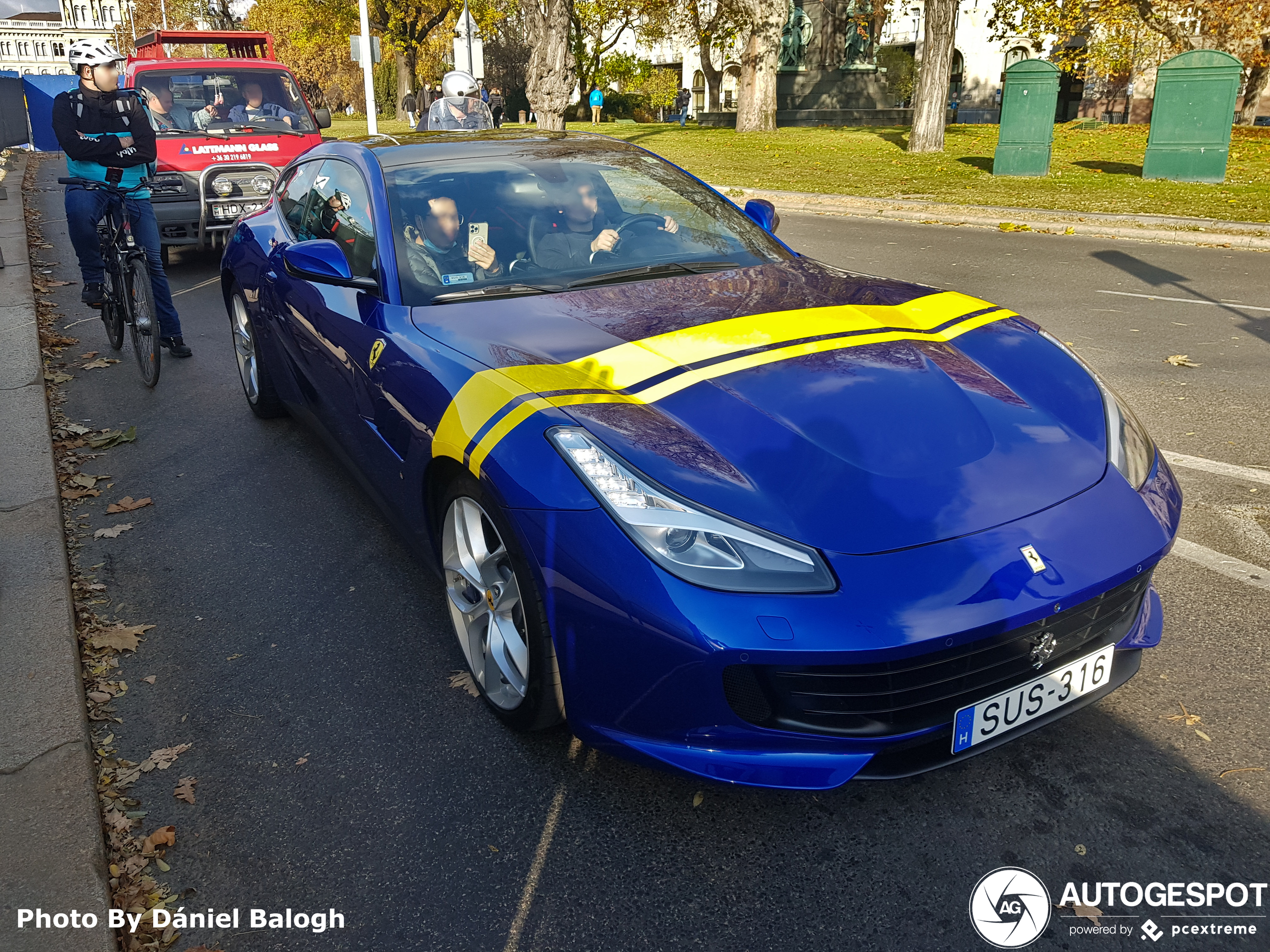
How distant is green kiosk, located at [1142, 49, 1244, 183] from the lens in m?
14.8

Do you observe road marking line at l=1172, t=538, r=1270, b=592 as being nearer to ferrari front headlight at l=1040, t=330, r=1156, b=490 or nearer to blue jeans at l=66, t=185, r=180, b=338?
ferrari front headlight at l=1040, t=330, r=1156, b=490

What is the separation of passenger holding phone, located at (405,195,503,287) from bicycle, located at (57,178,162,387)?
3471 mm

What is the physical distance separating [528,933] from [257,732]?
1.23 m

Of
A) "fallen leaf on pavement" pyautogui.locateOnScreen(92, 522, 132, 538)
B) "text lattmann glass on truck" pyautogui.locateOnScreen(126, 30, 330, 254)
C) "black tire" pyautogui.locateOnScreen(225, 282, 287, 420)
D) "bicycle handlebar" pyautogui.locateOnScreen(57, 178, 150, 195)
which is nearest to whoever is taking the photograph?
"fallen leaf on pavement" pyautogui.locateOnScreen(92, 522, 132, 538)

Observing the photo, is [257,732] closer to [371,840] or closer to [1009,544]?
[371,840]

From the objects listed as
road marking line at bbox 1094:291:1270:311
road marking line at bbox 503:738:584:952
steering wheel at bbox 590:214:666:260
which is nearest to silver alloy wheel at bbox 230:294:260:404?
steering wheel at bbox 590:214:666:260

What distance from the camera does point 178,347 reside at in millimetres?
7402

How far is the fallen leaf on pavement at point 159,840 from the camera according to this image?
8.71ft

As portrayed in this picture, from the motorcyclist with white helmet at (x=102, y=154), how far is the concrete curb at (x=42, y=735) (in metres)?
1.93

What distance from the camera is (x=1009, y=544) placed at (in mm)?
2361

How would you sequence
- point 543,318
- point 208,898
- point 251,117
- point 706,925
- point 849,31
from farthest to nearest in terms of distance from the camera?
point 849,31 < point 251,117 < point 543,318 < point 208,898 < point 706,925

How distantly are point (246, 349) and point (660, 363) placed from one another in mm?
3831

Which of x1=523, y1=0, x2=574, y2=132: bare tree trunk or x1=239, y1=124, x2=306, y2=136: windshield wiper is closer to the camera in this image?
x1=239, y1=124, x2=306, y2=136: windshield wiper

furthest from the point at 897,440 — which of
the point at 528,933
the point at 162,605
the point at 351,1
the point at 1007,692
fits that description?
the point at 351,1
